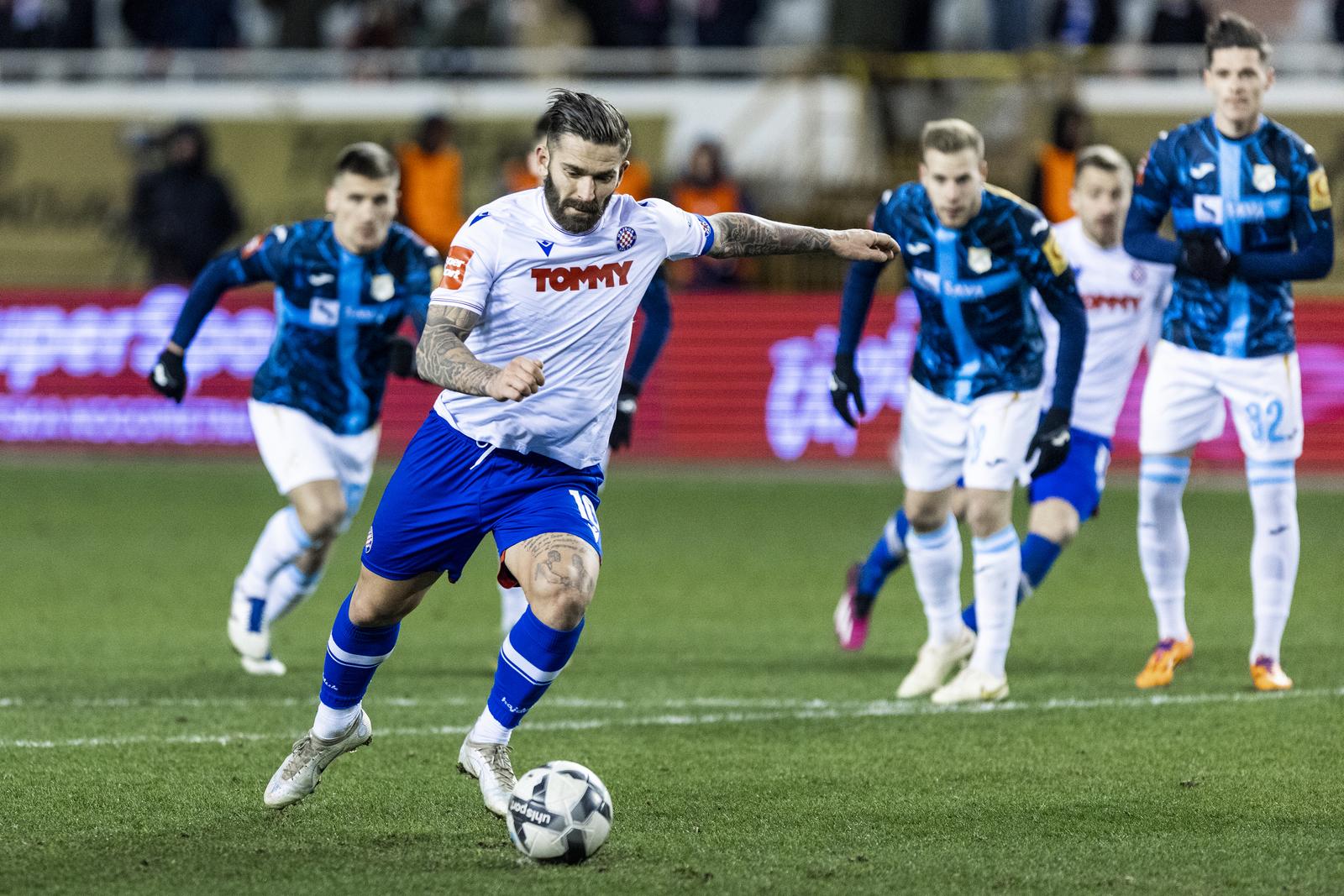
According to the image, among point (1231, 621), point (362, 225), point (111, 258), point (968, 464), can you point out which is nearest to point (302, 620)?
point (362, 225)

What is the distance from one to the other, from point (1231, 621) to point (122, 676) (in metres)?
5.15

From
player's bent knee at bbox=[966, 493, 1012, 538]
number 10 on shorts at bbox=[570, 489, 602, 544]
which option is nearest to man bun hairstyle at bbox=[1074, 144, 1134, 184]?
player's bent knee at bbox=[966, 493, 1012, 538]

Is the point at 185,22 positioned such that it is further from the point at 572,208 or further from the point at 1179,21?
the point at 572,208

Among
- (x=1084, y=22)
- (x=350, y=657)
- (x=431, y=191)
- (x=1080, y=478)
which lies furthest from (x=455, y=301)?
(x=1084, y=22)

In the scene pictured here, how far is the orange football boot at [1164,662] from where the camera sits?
7789 mm

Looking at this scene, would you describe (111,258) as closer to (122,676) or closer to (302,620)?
(302,620)

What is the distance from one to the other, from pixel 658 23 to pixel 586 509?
48.2ft

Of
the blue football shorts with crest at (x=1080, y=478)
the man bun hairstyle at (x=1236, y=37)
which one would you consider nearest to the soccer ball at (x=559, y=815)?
the blue football shorts with crest at (x=1080, y=478)

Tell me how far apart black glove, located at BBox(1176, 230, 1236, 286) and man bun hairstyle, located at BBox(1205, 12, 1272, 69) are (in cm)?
67

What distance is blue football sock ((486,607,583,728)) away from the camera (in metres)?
5.32

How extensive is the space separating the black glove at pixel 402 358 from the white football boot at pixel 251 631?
1143 millimetres

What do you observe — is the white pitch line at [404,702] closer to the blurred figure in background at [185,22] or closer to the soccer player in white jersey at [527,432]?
the soccer player in white jersey at [527,432]

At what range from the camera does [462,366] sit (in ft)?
16.3

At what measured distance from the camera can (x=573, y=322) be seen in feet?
17.8
